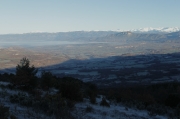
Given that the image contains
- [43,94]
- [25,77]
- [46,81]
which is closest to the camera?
[43,94]

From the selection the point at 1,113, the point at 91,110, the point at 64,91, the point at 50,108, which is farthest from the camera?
the point at 64,91

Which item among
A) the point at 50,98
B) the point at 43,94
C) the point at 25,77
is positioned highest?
the point at 25,77

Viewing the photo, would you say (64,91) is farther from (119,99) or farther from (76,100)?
(119,99)

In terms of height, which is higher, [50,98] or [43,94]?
[50,98]

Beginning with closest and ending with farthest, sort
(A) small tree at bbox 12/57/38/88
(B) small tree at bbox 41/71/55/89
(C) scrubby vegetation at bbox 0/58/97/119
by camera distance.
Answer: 1. (C) scrubby vegetation at bbox 0/58/97/119
2. (A) small tree at bbox 12/57/38/88
3. (B) small tree at bbox 41/71/55/89

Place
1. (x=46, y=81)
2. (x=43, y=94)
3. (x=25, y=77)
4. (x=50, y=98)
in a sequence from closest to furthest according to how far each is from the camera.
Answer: (x=50, y=98) → (x=43, y=94) → (x=25, y=77) → (x=46, y=81)

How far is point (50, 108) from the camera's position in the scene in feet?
34.8

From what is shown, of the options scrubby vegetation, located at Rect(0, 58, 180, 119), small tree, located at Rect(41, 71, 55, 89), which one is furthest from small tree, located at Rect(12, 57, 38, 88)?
small tree, located at Rect(41, 71, 55, 89)

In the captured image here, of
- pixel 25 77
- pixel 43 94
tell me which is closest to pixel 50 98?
pixel 43 94

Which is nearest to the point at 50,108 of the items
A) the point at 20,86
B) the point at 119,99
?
the point at 20,86

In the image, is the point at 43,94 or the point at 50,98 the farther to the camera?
the point at 43,94

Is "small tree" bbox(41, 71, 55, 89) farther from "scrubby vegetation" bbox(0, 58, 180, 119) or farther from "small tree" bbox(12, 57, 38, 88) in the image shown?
"small tree" bbox(12, 57, 38, 88)

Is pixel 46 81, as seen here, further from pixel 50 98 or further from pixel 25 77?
pixel 50 98

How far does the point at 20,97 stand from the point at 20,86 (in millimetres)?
4614
